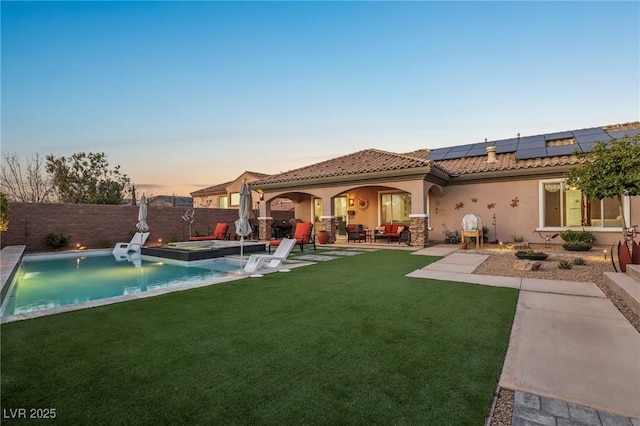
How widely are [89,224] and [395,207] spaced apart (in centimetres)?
1568

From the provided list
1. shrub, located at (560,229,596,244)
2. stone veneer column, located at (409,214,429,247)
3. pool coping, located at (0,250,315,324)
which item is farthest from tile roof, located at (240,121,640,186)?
pool coping, located at (0,250,315,324)

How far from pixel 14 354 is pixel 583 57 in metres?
17.3

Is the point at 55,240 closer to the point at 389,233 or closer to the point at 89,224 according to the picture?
the point at 89,224

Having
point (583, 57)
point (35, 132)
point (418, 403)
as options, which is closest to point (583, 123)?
point (583, 57)

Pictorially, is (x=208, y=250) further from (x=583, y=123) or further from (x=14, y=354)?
(x=583, y=123)

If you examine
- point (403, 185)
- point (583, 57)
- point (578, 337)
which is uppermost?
point (583, 57)

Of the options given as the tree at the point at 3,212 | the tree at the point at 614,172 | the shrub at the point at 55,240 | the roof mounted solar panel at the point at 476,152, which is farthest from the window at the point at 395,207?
the tree at the point at 3,212

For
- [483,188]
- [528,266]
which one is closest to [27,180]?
[483,188]

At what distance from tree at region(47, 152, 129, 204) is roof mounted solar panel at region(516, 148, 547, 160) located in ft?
83.4

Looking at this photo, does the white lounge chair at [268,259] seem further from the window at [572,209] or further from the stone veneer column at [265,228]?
the window at [572,209]

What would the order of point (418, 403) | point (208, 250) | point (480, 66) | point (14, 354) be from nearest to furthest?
point (418, 403) < point (14, 354) < point (208, 250) < point (480, 66)

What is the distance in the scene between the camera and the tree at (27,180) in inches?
916

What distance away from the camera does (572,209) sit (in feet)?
43.9

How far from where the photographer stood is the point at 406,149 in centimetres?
2347
